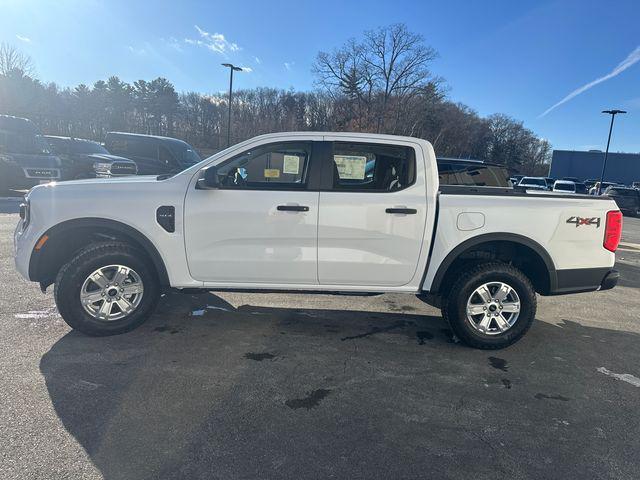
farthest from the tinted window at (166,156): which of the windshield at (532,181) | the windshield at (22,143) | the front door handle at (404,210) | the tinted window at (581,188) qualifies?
the tinted window at (581,188)

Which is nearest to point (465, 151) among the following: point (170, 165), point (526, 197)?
point (170, 165)

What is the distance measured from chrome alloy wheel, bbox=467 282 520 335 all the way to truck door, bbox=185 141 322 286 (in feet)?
5.13

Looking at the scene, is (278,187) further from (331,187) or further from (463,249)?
(463,249)

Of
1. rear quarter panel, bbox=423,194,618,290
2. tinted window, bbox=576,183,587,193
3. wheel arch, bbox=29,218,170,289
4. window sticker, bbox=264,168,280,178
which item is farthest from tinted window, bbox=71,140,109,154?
tinted window, bbox=576,183,587,193

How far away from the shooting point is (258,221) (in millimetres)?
3703

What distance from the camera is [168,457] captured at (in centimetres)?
230

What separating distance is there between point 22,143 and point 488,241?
49.2ft

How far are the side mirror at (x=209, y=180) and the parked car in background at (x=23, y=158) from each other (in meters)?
11.6

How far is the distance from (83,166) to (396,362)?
561 inches

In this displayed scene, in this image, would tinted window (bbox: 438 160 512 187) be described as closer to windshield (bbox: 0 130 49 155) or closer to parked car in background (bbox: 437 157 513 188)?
parked car in background (bbox: 437 157 513 188)

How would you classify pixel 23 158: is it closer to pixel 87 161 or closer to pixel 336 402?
pixel 87 161

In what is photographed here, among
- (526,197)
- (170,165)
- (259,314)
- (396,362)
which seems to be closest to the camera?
(396,362)

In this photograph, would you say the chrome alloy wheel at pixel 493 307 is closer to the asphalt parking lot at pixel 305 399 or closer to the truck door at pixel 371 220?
the asphalt parking lot at pixel 305 399

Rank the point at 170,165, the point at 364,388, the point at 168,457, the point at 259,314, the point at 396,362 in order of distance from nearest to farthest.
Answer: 1. the point at 168,457
2. the point at 364,388
3. the point at 396,362
4. the point at 259,314
5. the point at 170,165
